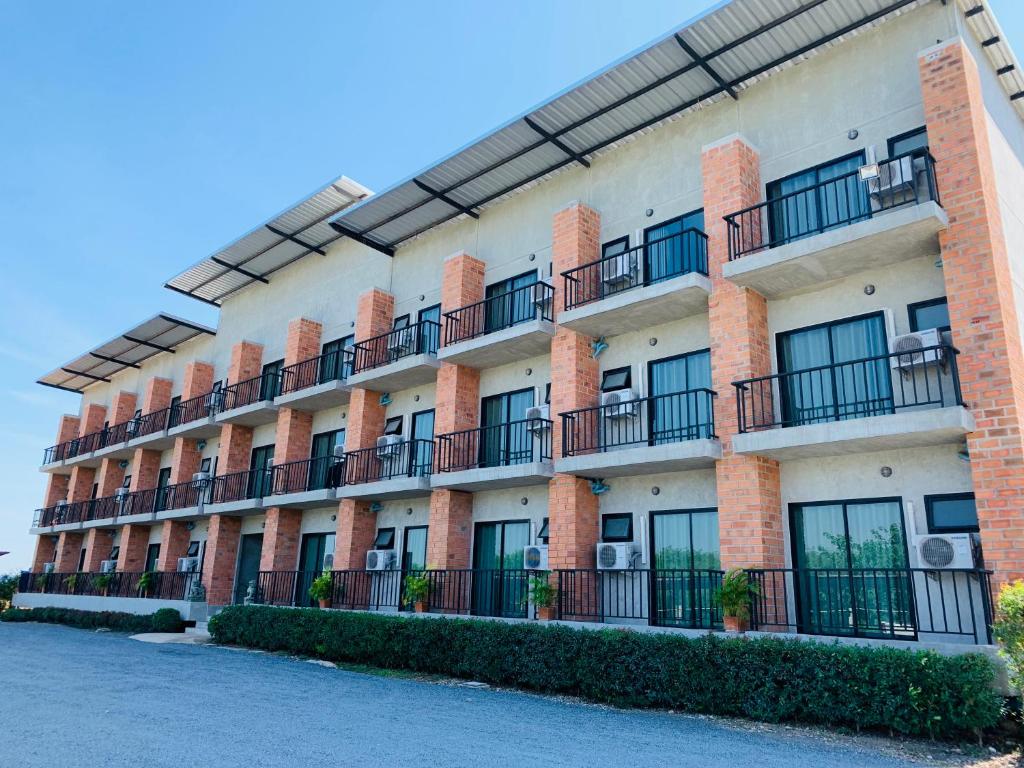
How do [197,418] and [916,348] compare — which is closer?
[916,348]

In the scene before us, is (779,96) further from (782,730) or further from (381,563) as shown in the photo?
(381,563)

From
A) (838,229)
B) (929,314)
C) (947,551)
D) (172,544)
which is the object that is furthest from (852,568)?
(172,544)

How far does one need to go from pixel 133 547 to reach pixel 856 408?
26.0m

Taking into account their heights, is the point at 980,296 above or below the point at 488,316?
below

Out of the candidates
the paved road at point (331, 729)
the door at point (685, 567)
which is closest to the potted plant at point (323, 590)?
the paved road at point (331, 729)

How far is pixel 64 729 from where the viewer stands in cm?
807

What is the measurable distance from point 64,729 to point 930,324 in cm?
1249

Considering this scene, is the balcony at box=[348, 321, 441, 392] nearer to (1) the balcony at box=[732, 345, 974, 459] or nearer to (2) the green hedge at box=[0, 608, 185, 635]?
(1) the balcony at box=[732, 345, 974, 459]

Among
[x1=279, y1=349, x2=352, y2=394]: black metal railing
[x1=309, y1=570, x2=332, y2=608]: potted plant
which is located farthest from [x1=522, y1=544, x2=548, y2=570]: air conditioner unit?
[x1=279, y1=349, x2=352, y2=394]: black metal railing

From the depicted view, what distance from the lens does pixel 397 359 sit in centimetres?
1973

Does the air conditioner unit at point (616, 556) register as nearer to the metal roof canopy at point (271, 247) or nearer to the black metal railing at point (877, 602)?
the black metal railing at point (877, 602)

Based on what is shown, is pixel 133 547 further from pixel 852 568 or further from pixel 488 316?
pixel 852 568

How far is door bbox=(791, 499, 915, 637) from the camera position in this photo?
10.8 metres

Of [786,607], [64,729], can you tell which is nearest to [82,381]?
[64,729]
